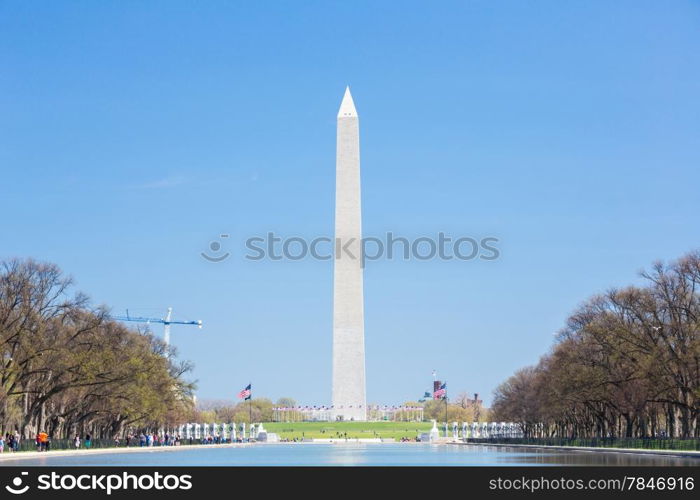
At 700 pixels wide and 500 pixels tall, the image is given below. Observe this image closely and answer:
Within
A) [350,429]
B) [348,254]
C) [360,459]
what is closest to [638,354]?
[360,459]
